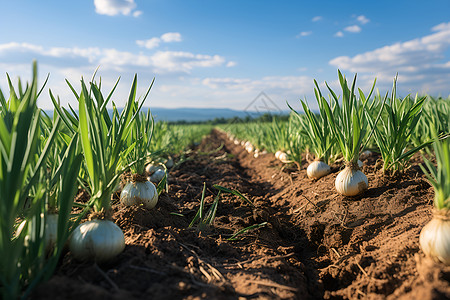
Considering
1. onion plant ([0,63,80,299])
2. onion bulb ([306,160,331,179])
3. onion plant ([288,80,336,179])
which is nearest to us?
onion plant ([0,63,80,299])

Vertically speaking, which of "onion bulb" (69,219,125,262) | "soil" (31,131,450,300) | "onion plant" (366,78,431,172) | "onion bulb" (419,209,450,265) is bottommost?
"soil" (31,131,450,300)

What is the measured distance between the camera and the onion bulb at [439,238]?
1146 millimetres

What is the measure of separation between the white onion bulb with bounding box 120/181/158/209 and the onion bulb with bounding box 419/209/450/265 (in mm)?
1498

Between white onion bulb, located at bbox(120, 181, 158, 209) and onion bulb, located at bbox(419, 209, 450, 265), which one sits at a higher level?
onion bulb, located at bbox(419, 209, 450, 265)

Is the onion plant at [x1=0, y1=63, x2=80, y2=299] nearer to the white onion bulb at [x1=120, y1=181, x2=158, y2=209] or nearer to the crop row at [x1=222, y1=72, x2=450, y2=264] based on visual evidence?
the white onion bulb at [x1=120, y1=181, x2=158, y2=209]

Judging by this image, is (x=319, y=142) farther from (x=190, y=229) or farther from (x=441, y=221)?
(x=441, y=221)

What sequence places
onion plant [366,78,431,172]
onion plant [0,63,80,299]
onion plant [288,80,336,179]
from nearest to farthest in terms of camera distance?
onion plant [0,63,80,299]
onion plant [366,78,431,172]
onion plant [288,80,336,179]

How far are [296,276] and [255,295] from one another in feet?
1.17

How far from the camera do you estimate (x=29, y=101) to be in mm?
1020

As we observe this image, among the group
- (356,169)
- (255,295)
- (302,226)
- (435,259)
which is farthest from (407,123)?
(255,295)

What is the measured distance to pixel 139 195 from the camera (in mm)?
1961

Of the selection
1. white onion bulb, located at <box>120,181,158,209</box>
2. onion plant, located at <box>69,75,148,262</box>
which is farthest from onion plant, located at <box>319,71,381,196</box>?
onion plant, located at <box>69,75,148,262</box>

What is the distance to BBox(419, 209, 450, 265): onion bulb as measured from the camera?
1.15m

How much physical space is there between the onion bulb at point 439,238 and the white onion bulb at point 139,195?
1.50 m
